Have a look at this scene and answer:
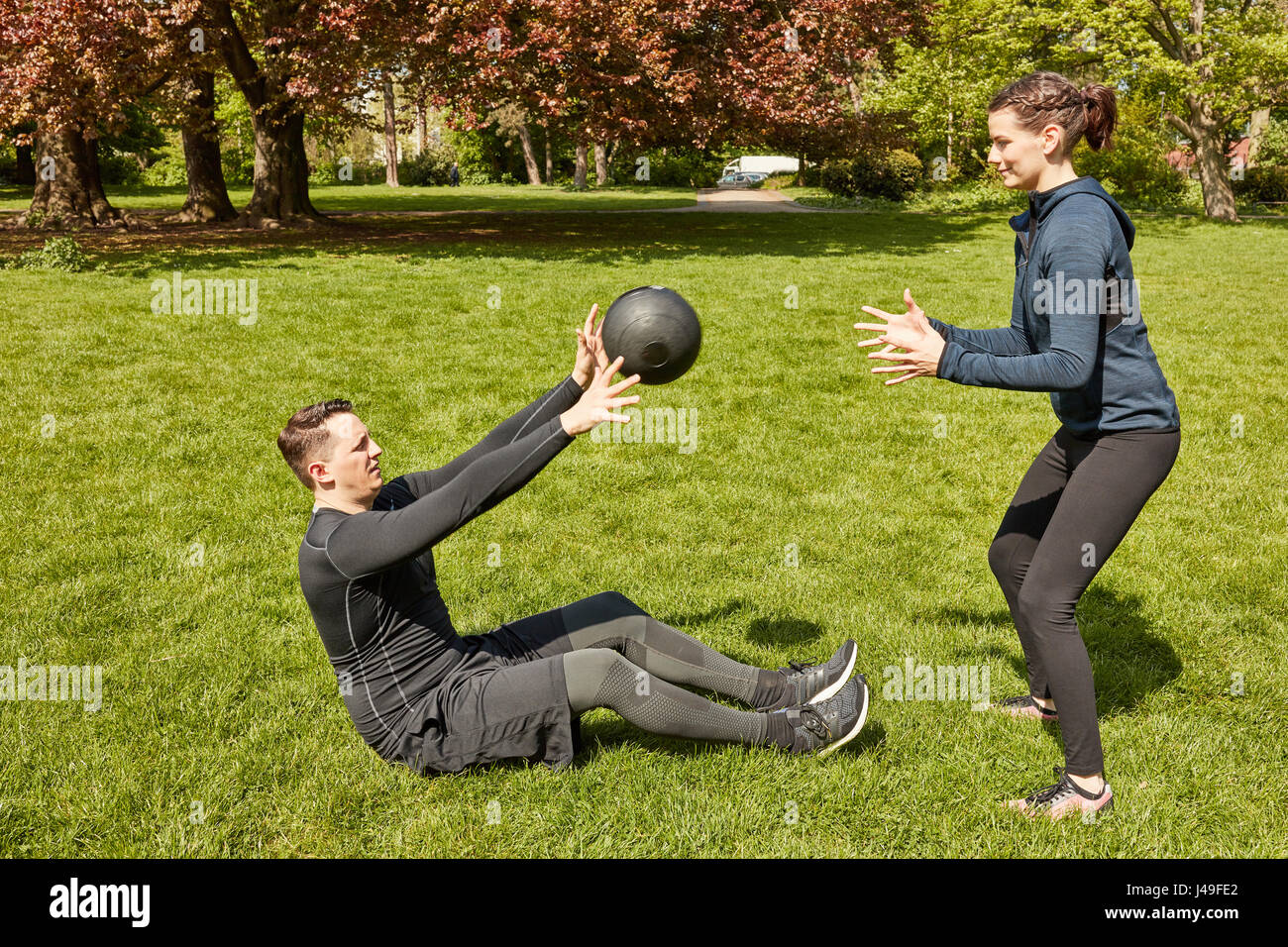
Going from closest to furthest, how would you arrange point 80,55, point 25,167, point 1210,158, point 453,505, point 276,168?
point 453,505 < point 80,55 < point 276,168 < point 1210,158 < point 25,167

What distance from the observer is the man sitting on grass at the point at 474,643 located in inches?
128

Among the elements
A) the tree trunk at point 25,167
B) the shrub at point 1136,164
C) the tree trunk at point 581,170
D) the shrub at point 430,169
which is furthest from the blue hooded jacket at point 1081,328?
the shrub at point 430,169

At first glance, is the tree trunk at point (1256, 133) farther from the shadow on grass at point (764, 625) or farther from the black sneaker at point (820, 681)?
the black sneaker at point (820, 681)

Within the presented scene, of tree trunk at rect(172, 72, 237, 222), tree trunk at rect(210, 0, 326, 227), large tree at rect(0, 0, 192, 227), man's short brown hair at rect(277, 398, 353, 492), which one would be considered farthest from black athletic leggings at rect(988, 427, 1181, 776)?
tree trunk at rect(172, 72, 237, 222)

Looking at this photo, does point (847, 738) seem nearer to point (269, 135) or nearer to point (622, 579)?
point (622, 579)

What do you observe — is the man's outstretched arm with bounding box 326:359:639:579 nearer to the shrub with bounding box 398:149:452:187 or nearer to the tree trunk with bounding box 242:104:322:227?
the tree trunk with bounding box 242:104:322:227

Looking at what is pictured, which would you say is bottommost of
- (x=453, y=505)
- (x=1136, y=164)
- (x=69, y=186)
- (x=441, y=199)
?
(x=453, y=505)

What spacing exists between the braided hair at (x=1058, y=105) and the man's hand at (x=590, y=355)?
1.77m

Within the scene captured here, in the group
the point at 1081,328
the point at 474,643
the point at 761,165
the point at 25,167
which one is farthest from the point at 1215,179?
the point at 25,167

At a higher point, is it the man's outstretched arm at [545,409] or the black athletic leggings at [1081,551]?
the man's outstretched arm at [545,409]

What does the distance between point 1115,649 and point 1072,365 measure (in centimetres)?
249

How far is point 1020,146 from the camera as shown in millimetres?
3531

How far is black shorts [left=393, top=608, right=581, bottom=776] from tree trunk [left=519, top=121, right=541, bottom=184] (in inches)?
2183
